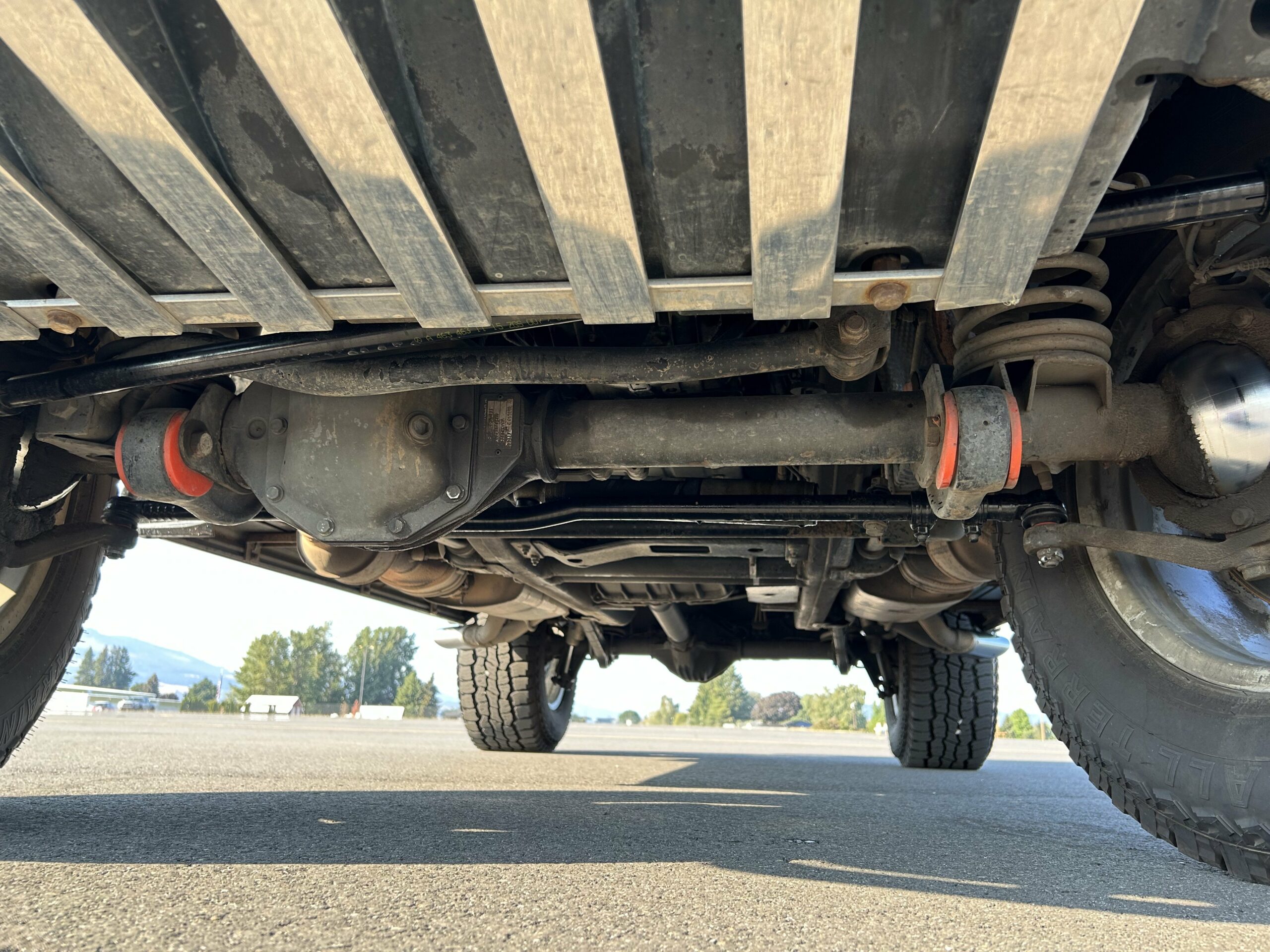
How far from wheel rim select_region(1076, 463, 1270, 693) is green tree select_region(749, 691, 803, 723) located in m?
81.3

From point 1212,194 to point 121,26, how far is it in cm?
145

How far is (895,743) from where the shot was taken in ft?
19.2

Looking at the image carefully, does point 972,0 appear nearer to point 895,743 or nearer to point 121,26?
point 121,26

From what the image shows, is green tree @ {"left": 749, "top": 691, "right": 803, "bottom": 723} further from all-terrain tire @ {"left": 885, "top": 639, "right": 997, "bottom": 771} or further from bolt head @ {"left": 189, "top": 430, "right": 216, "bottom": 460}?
bolt head @ {"left": 189, "top": 430, "right": 216, "bottom": 460}

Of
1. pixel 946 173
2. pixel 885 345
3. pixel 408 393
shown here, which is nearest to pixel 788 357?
pixel 885 345

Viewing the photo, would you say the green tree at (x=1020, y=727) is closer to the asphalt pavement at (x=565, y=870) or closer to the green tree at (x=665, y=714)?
the green tree at (x=665, y=714)

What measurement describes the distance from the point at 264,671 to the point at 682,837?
65.3 m

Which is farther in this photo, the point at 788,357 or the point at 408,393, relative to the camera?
the point at 408,393

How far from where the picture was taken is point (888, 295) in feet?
3.92

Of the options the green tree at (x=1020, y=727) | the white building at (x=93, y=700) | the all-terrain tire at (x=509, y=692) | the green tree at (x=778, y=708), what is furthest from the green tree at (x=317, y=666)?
the all-terrain tire at (x=509, y=692)

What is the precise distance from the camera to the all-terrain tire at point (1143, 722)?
152 cm

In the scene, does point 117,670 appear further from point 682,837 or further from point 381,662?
point 682,837

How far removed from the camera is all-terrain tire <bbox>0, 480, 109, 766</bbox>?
2.18m

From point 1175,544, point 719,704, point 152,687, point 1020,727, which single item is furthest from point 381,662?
point 1175,544
